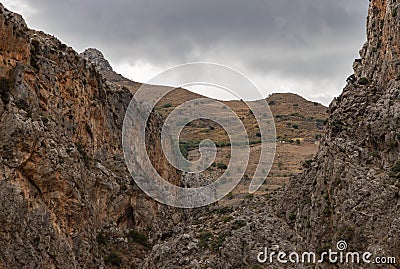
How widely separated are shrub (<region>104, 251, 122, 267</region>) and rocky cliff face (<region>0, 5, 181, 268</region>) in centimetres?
7

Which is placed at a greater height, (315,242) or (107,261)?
(315,242)

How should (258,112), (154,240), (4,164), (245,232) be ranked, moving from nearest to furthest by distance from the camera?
(4,164) → (245,232) → (154,240) → (258,112)

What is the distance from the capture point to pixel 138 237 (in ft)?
136

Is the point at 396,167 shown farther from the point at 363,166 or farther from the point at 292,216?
the point at 292,216

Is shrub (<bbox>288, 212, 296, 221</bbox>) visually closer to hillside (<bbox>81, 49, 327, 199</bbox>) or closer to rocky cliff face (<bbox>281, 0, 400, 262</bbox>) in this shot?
rocky cliff face (<bbox>281, 0, 400, 262</bbox>)

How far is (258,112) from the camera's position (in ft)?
372

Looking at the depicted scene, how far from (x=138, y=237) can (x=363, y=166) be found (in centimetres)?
1993

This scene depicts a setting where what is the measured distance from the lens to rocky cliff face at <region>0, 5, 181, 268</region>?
28.7m

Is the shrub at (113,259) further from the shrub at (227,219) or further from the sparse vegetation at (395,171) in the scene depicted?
the sparse vegetation at (395,171)

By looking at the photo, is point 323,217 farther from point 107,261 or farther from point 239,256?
point 107,261

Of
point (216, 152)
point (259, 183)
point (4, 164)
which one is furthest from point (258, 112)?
point (4, 164)

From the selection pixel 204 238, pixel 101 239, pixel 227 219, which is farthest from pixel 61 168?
pixel 227 219

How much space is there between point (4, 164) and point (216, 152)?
190 feet


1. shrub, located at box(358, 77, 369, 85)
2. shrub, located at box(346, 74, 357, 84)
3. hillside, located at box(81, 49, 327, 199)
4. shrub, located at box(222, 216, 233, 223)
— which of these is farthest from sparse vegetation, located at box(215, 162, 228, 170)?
shrub, located at box(358, 77, 369, 85)
